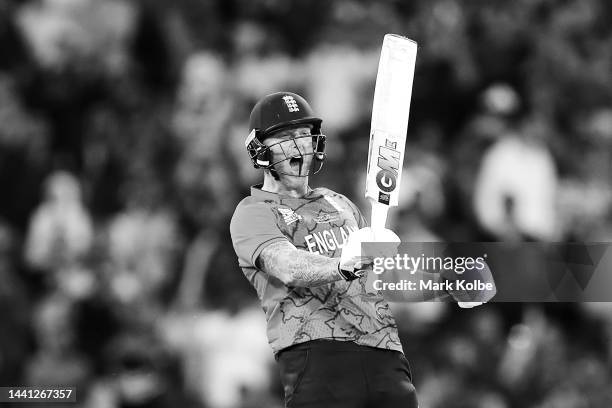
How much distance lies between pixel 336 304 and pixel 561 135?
6.34 m

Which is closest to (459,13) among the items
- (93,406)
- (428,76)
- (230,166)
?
(428,76)

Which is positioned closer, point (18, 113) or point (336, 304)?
point (336, 304)

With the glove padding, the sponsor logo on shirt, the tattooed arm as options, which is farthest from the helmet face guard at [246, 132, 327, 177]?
the glove padding

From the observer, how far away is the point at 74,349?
812 cm

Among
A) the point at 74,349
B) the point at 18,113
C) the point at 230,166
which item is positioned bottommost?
the point at 74,349

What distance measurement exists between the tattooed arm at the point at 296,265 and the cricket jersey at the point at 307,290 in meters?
0.07

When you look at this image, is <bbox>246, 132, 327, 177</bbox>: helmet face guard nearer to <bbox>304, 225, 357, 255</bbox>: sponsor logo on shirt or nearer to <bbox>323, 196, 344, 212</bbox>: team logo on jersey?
<bbox>323, 196, 344, 212</bbox>: team logo on jersey

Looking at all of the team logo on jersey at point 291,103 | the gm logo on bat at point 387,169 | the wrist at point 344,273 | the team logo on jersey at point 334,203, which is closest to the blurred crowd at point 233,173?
the team logo on jersey at point 334,203

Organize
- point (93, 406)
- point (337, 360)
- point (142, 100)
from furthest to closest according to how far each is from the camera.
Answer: point (142, 100)
point (93, 406)
point (337, 360)

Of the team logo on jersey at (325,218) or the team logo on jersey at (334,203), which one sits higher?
the team logo on jersey at (334,203)

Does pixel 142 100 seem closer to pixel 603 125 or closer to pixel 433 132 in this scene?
pixel 433 132

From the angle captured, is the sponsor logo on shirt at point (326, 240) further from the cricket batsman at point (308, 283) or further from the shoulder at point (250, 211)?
the shoulder at point (250, 211)

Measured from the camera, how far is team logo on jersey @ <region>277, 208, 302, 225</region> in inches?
169

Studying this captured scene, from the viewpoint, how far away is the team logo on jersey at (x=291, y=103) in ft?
14.5
